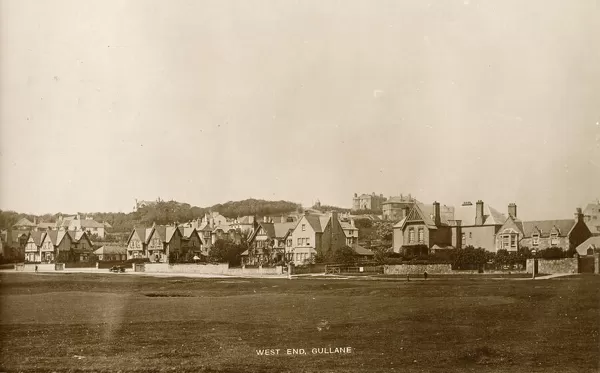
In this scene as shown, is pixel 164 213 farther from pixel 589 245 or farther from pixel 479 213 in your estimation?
pixel 589 245

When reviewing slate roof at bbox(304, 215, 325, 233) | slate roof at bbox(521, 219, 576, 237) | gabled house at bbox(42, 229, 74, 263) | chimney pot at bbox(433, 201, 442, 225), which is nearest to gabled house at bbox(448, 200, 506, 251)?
chimney pot at bbox(433, 201, 442, 225)

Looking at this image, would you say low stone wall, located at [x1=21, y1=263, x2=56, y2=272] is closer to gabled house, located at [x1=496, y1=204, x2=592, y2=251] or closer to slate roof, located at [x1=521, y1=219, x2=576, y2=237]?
gabled house, located at [x1=496, y1=204, x2=592, y2=251]

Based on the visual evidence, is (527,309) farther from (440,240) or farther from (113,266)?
(113,266)

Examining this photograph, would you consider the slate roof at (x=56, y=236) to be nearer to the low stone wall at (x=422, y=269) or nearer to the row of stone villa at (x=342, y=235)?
the row of stone villa at (x=342, y=235)

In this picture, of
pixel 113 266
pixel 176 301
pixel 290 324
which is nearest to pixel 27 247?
pixel 176 301

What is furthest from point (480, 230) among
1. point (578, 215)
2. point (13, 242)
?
point (13, 242)
